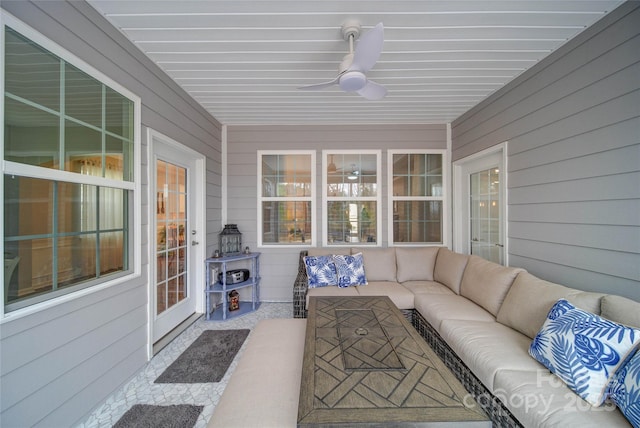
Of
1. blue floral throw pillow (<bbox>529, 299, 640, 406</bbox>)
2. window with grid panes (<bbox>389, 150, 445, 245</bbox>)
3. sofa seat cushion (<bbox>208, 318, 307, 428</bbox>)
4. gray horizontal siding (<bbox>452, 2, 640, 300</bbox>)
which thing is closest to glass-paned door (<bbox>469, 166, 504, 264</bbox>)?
gray horizontal siding (<bbox>452, 2, 640, 300</bbox>)

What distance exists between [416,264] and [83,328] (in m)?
3.38

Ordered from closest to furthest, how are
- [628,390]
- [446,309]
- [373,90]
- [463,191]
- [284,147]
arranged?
[628,390], [373,90], [446,309], [463,191], [284,147]

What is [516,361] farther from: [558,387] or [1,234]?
[1,234]

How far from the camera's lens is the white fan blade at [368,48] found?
1429mm

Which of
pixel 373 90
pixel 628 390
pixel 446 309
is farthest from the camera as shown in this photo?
pixel 446 309

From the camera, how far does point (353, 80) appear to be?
1822 mm

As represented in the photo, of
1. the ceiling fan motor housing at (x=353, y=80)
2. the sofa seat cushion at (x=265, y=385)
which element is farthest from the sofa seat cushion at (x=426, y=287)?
the ceiling fan motor housing at (x=353, y=80)

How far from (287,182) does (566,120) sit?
3.19 meters

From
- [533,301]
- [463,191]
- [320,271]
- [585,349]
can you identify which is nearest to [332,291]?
[320,271]

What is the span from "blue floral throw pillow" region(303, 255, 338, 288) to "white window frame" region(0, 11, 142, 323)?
1.76 m

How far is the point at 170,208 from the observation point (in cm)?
271

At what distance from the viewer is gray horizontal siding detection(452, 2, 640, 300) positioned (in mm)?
1577

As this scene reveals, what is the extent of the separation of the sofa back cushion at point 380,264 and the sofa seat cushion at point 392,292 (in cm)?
15

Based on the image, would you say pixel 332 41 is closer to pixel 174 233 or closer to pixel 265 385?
pixel 265 385
